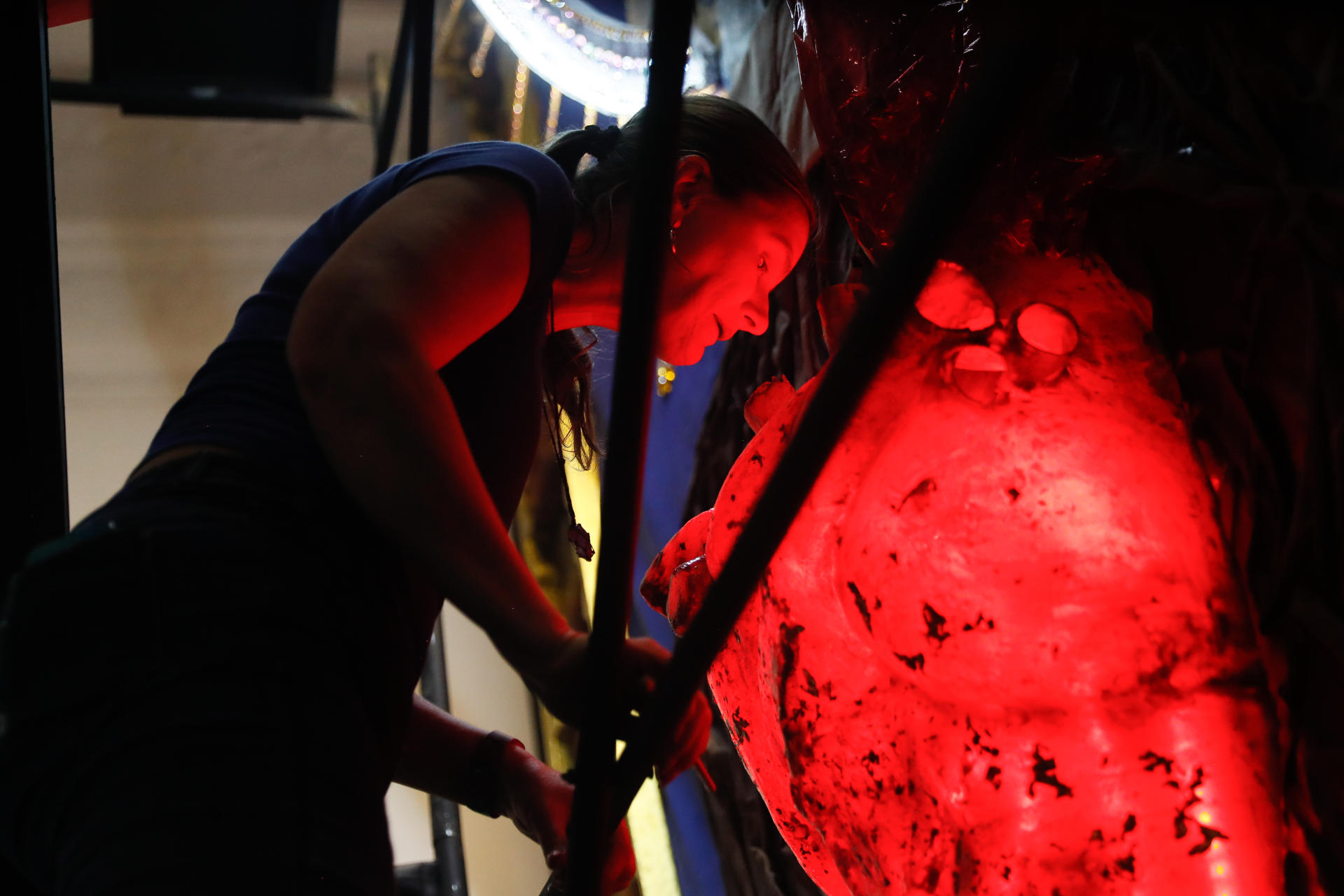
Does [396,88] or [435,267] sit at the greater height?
[435,267]

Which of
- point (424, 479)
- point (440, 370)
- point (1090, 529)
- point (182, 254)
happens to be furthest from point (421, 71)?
point (182, 254)

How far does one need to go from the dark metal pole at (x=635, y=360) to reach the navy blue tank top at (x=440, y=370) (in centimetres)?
13

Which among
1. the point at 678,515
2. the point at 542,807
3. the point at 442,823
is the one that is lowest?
the point at 442,823

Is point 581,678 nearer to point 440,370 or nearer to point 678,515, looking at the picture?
point 440,370

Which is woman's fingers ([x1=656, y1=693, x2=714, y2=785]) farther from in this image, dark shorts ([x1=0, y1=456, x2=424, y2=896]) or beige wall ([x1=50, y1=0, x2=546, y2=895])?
beige wall ([x1=50, y1=0, x2=546, y2=895])

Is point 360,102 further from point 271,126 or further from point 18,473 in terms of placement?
point 18,473

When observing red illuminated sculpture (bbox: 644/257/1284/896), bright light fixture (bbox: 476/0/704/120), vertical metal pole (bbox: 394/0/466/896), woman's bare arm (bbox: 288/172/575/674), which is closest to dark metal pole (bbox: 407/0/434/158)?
vertical metal pole (bbox: 394/0/466/896)

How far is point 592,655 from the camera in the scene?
38cm

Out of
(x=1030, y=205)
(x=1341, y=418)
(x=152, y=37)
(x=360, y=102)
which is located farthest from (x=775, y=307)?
(x=360, y=102)

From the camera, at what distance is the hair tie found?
60 centimetres

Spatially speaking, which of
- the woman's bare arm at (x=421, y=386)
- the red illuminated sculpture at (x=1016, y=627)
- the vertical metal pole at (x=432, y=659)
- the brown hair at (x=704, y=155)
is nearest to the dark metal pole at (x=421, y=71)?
the vertical metal pole at (x=432, y=659)

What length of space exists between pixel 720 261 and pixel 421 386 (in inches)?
8.8

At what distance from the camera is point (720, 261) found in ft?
1.95

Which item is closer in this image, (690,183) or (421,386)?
(421,386)
